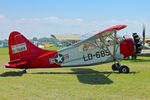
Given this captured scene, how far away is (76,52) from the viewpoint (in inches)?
516

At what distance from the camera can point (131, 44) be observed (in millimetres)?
13227

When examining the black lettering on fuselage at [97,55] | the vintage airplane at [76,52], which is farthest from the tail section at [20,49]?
the black lettering on fuselage at [97,55]

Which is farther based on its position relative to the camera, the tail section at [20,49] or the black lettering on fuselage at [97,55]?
the black lettering on fuselage at [97,55]

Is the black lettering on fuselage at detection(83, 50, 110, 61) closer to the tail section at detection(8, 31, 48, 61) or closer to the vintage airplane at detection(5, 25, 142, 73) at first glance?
the vintage airplane at detection(5, 25, 142, 73)

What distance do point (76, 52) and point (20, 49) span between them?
2689mm

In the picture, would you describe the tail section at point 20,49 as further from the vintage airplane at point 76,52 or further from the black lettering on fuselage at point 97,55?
the black lettering on fuselage at point 97,55

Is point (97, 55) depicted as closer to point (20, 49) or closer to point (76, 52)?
point (76, 52)

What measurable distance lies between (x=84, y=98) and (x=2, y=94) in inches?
91.3

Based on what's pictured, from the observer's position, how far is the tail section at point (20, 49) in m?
12.4

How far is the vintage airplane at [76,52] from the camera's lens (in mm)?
12516

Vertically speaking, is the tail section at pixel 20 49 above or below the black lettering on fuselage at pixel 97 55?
above

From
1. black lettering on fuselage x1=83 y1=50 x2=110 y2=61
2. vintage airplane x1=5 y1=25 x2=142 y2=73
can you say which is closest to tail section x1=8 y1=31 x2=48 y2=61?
vintage airplane x1=5 y1=25 x2=142 y2=73

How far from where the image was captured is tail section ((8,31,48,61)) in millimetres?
12438

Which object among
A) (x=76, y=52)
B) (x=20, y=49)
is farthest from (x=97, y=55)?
(x=20, y=49)
